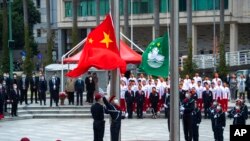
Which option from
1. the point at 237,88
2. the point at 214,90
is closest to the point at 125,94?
the point at 214,90

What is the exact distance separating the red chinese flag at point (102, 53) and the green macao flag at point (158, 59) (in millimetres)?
1937

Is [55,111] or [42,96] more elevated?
[42,96]

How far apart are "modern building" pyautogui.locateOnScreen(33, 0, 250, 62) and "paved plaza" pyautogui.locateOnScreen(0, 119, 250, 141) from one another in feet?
86.8

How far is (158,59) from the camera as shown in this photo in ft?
67.5

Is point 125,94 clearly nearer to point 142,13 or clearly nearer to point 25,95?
point 25,95

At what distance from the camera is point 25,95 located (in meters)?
35.8

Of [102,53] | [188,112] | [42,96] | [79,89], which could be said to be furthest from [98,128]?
[42,96]

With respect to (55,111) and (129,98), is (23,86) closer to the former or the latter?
(55,111)

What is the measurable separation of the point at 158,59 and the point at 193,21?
44.5m

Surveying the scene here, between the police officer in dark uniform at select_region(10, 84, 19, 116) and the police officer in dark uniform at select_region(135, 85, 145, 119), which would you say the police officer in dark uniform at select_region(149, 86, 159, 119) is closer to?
the police officer in dark uniform at select_region(135, 85, 145, 119)

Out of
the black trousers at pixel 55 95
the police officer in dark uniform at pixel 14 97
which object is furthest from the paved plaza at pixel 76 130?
the black trousers at pixel 55 95

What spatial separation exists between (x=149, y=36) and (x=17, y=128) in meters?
43.7

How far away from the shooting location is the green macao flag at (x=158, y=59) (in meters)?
19.8

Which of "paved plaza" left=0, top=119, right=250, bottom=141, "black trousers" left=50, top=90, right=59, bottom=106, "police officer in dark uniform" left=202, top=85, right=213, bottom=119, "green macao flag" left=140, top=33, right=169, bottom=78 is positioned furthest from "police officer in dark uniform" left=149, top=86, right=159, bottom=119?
"green macao flag" left=140, top=33, right=169, bottom=78
